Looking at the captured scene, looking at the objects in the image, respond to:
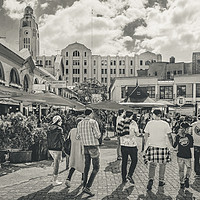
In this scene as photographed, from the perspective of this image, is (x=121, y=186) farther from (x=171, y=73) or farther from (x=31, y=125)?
(x=171, y=73)

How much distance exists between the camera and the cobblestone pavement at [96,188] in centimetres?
601

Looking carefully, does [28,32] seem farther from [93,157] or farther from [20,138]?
[93,157]

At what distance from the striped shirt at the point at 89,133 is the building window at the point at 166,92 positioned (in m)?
48.7

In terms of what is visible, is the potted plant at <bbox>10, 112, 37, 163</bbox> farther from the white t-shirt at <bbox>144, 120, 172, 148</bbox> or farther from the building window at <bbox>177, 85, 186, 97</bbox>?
the building window at <bbox>177, 85, 186, 97</bbox>

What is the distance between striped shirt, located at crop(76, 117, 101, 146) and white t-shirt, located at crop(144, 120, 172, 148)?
125cm

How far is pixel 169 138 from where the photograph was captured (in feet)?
21.9

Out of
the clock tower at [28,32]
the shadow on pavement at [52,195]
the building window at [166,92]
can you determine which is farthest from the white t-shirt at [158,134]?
the clock tower at [28,32]

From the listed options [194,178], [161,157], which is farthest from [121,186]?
[194,178]

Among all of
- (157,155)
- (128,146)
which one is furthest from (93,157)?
(157,155)

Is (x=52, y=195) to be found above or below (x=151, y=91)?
below

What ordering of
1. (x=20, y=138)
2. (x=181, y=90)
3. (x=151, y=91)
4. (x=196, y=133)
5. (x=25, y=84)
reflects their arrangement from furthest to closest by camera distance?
(x=151, y=91) → (x=181, y=90) → (x=25, y=84) → (x=20, y=138) → (x=196, y=133)

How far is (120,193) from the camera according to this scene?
246 inches

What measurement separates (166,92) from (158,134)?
159ft

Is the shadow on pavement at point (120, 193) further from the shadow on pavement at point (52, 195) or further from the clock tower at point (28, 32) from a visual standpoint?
the clock tower at point (28, 32)
